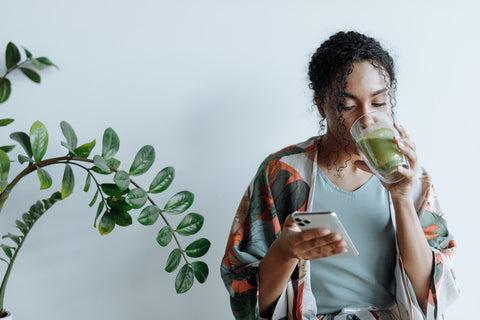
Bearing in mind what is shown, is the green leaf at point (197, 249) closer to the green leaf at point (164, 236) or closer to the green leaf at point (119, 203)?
the green leaf at point (164, 236)

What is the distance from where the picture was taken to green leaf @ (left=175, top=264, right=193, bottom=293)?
116 cm

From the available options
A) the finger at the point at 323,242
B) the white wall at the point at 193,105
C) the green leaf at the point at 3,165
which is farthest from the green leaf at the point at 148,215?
the finger at the point at 323,242

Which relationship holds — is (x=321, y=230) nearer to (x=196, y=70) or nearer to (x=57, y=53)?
(x=196, y=70)

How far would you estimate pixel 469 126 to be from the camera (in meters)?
1.43

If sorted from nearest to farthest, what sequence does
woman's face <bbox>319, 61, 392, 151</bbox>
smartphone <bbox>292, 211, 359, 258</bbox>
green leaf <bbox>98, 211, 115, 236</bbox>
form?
smartphone <bbox>292, 211, 359, 258</bbox> < woman's face <bbox>319, 61, 392, 151</bbox> < green leaf <bbox>98, 211, 115, 236</bbox>

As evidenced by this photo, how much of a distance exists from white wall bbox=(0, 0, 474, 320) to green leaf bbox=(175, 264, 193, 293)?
0.19 meters

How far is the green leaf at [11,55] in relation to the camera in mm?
1199

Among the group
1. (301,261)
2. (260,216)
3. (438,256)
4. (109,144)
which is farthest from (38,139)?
(438,256)

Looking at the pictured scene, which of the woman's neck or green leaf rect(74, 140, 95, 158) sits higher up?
green leaf rect(74, 140, 95, 158)

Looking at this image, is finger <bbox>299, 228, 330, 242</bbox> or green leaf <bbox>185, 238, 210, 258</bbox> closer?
finger <bbox>299, 228, 330, 242</bbox>

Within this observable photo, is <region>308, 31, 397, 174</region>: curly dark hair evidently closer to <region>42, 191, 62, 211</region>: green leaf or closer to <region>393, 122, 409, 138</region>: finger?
<region>393, 122, 409, 138</region>: finger

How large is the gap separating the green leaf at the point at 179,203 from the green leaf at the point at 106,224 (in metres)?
0.12

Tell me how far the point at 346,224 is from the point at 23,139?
749 millimetres

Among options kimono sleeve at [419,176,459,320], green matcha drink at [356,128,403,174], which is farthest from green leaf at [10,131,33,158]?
kimono sleeve at [419,176,459,320]
